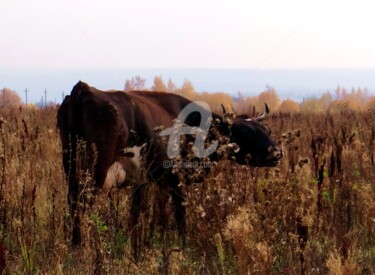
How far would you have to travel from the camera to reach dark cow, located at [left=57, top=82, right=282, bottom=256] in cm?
482

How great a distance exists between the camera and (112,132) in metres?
4.91

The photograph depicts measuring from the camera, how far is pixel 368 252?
14.0 ft

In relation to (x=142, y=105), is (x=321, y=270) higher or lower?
lower

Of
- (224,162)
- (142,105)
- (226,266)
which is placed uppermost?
(142,105)

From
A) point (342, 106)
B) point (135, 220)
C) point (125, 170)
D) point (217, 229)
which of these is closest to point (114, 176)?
point (125, 170)

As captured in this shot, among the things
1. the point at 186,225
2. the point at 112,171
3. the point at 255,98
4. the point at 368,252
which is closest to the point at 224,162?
the point at 186,225

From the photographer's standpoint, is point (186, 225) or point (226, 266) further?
point (186, 225)

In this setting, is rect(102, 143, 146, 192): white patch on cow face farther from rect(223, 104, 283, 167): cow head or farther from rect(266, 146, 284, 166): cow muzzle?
rect(223, 104, 283, 167): cow head

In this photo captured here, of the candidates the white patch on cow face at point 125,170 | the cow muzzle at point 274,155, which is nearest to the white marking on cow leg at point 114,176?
the white patch on cow face at point 125,170

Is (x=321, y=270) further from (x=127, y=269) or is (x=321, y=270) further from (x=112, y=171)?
A: (x=112, y=171)

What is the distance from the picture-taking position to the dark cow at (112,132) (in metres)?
4.82

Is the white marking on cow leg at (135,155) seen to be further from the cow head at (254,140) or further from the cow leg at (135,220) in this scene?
the cow head at (254,140)

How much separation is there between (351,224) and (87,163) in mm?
2544

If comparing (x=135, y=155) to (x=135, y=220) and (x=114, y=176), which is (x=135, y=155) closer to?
(x=114, y=176)
